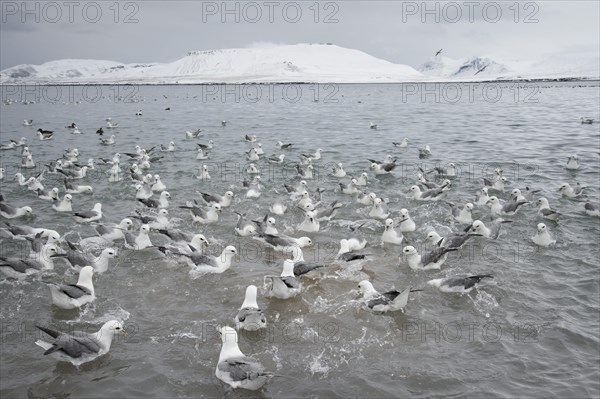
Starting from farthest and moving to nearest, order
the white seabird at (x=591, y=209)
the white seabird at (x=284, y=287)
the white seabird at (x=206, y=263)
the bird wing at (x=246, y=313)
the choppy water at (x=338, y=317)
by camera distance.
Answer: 1. the white seabird at (x=591, y=209)
2. the white seabird at (x=206, y=263)
3. the white seabird at (x=284, y=287)
4. the bird wing at (x=246, y=313)
5. the choppy water at (x=338, y=317)

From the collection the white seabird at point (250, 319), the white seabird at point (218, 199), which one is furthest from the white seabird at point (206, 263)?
the white seabird at point (218, 199)

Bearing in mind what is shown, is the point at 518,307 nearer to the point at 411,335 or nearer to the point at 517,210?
the point at 411,335

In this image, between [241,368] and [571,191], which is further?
[571,191]

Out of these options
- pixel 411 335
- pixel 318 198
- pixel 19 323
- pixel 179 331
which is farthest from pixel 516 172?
pixel 19 323

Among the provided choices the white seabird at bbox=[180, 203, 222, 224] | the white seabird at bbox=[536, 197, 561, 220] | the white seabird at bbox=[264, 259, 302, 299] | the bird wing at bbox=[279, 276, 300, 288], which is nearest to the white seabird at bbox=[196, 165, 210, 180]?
the white seabird at bbox=[180, 203, 222, 224]

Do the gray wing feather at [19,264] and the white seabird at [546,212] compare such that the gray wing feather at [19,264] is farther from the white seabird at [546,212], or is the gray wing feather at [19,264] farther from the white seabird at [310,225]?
the white seabird at [546,212]

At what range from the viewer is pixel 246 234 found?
15.1 m

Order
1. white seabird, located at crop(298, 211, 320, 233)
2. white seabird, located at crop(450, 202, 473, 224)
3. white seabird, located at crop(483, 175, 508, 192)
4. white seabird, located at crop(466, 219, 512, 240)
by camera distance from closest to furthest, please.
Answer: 1. white seabird, located at crop(466, 219, 512, 240)
2. white seabird, located at crop(298, 211, 320, 233)
3. white seabird, located at crop(450, 202, 473, 224)
4. white seabird, located at crop(483, 175, 508, 192)

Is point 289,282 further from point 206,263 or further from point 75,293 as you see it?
point 75,293

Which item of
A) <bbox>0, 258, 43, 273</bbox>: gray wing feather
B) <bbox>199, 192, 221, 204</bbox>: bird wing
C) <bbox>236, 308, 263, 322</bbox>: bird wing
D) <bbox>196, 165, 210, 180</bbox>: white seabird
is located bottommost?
<bbox>236, 308, 263, 322</bbox>: bird wing

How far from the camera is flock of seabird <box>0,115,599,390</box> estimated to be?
30.3 ft

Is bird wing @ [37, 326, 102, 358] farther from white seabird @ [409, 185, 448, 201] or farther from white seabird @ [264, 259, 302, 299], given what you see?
white seabird @ [409, 185, 448, 201]

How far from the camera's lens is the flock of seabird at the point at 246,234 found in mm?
9234

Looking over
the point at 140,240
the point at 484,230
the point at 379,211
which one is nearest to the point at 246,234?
the point at 140,240
